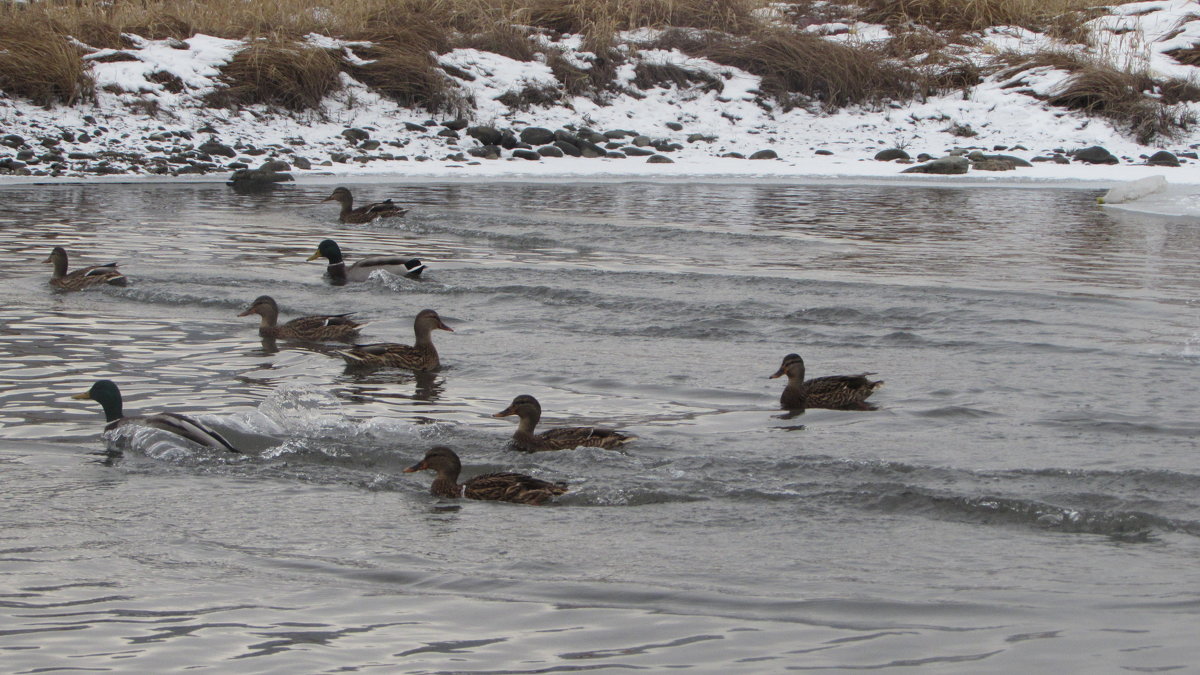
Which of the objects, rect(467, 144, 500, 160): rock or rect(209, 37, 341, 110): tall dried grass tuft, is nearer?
rect(467, 144, 500, 160): rock

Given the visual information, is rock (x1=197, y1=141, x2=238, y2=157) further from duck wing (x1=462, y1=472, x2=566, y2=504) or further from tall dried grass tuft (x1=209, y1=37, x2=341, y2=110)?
duck wing (x1=462, y1=472, x2=566, y2=504)

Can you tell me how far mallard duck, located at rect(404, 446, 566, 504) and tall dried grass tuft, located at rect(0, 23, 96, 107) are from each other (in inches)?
706

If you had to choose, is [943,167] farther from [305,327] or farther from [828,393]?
[828,393]

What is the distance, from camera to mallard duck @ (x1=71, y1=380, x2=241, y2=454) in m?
6.75

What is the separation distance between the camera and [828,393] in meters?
7.98

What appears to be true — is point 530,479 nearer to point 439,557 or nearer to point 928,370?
point 439,557

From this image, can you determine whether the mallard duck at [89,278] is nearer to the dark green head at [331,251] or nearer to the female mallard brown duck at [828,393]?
the dark green head at [331,251]

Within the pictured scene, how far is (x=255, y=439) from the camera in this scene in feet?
23.4

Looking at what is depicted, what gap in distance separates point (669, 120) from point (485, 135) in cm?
349

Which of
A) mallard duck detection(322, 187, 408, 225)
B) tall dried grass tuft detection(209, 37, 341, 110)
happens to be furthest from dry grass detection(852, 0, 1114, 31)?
mallard duck detection(322, 187, 408, 225)

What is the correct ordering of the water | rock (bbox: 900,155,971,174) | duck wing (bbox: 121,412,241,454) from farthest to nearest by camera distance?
rock (bbox: 900,155,971,174) → duck wing (bbox: 121,412,241,454) → the water

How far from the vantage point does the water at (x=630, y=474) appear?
4613 mm

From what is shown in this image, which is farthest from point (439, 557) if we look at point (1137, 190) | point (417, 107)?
point (417, 107)

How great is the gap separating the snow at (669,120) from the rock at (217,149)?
348 millimetres
